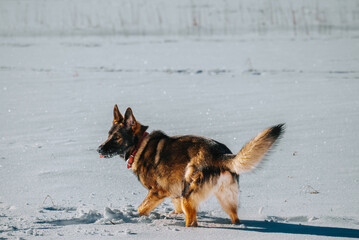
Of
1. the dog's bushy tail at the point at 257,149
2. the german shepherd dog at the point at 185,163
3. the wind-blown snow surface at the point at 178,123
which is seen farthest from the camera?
the wind-blown snow surface at the point at 178,123

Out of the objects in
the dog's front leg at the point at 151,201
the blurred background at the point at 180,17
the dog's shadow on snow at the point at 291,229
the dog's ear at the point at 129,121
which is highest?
the blurred background at the point at 180,17

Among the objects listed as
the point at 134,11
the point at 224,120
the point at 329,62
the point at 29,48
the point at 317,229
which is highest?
the point at 134,11

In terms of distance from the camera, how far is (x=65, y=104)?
28.3ft

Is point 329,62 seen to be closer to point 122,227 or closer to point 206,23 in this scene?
point 206,23

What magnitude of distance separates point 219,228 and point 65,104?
5.86 meters

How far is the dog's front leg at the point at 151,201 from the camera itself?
383 centimetres

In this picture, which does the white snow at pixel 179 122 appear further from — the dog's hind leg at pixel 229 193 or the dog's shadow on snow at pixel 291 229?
the dog's hind leg at pixel 229 193

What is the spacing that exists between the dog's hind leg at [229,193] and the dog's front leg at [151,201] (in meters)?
0.59

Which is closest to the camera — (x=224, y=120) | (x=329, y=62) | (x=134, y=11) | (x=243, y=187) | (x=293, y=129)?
(x=243, y=187)

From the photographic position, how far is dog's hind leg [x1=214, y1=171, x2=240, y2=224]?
353 cm

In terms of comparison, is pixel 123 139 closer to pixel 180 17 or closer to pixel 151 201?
pixel 151 201

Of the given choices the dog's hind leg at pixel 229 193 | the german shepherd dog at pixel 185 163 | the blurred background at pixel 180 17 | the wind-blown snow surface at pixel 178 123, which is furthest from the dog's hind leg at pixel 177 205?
the blurred background at pixel 180 17

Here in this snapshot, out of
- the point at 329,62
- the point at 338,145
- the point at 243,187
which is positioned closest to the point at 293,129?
the point at 338,145

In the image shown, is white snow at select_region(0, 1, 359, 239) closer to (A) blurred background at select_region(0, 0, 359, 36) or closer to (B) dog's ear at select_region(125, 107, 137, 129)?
(B) dog's ear at select_region(125, 107, 137, 129)
